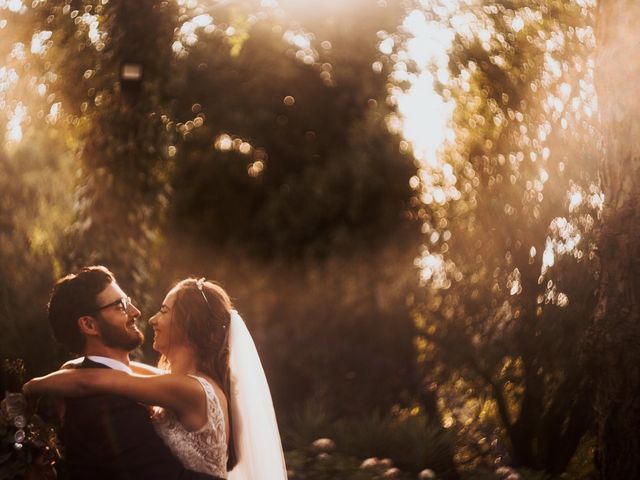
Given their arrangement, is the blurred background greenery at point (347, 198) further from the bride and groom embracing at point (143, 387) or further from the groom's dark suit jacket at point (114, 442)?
the groom's dark suit jacket at point (114, 442)

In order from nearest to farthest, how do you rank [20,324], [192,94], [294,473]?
[294,473] < [20,324] < [192,94]

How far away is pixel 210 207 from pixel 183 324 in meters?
9.99

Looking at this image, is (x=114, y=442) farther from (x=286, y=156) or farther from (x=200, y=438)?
(x=286, y=156)

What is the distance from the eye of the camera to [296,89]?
14.2m

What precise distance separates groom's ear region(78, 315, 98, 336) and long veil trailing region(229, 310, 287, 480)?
2.58 feet

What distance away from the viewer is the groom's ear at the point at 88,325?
4270 mm

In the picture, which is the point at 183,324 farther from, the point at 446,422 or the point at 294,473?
the point at 446,422

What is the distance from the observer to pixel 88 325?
4270mm

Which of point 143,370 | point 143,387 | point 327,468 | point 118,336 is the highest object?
point 118,336

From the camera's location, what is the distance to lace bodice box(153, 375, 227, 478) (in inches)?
166

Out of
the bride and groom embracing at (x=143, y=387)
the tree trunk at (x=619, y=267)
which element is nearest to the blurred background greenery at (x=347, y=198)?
the tree trunk at (x=619, y=267)

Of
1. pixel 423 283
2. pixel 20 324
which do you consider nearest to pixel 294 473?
pixel 20 324

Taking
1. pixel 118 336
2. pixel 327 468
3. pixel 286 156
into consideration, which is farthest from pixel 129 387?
pixel 286 156

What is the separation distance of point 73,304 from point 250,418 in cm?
122
